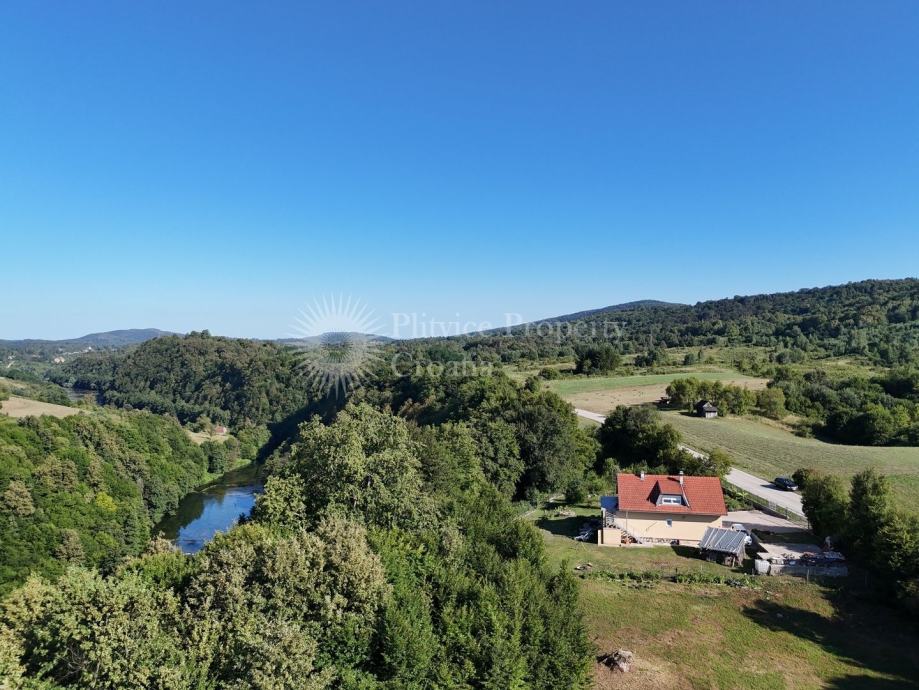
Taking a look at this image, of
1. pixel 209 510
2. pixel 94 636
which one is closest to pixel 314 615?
pixel 94 636

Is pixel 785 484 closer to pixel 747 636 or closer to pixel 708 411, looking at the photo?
pixel 708 411

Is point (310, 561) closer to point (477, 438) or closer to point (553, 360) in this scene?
point (477, 438)

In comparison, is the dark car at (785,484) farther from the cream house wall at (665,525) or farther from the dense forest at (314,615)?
the dense forest at (314,615)

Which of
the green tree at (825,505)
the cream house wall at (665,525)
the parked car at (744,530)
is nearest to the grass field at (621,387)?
the parked car at (744,530)

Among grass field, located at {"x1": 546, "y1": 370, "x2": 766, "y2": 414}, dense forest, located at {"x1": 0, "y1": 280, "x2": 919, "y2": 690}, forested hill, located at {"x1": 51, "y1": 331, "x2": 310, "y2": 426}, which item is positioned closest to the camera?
dense forest, located at {"x1": 0, "y1": 280, "x2": 919, "y2": 690}

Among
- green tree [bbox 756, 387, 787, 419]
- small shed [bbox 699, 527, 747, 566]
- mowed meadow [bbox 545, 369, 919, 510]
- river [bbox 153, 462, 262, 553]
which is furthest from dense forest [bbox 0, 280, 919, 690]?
mowed meadow [bbox 545, 369, 919, 510]

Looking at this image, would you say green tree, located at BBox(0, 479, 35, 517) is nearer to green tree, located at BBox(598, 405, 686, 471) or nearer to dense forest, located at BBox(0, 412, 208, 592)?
dense forest, located at BBox(0, 412, 208, 592)
